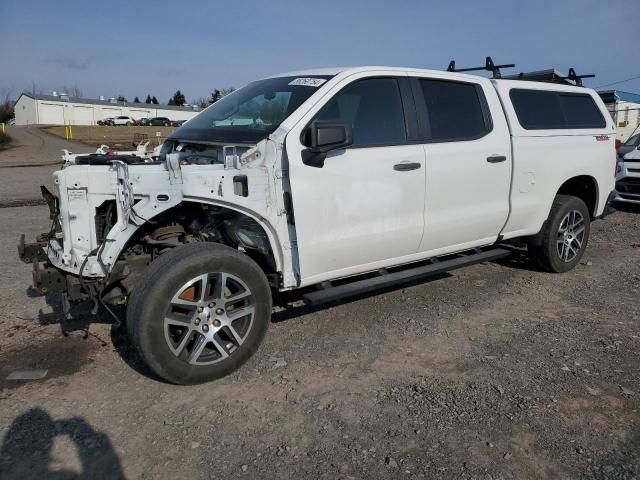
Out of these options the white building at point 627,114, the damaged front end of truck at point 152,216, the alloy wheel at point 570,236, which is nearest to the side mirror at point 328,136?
the damaged front end of truck at point 152,216

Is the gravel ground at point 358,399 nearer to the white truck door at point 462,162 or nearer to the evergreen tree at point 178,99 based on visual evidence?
the white truck door at point 462,162

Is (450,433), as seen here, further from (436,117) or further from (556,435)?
(436,117)

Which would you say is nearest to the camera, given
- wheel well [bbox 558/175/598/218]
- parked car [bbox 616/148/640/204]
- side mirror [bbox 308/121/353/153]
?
side mirror [bbox 308/121/353/153]

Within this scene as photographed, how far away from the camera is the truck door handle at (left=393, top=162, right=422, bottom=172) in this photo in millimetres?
4168

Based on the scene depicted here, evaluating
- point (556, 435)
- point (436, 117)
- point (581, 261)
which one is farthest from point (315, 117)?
point (581, 261)

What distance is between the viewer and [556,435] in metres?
3.00

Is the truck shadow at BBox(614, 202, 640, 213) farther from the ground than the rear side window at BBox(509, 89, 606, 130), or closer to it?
closer to it

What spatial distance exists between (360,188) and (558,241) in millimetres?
2979

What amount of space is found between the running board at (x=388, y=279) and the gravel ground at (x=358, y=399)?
41 centimetres

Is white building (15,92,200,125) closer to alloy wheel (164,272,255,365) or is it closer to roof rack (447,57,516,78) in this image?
roof rack (447,57,516,78)

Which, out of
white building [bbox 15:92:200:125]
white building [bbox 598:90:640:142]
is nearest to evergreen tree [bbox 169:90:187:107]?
white building [bbox 15:92:200:125]

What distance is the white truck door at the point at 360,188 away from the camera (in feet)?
12.4

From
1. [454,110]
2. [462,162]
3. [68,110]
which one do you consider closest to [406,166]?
[462,162]

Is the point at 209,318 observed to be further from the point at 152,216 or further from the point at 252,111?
the point at 252,111
